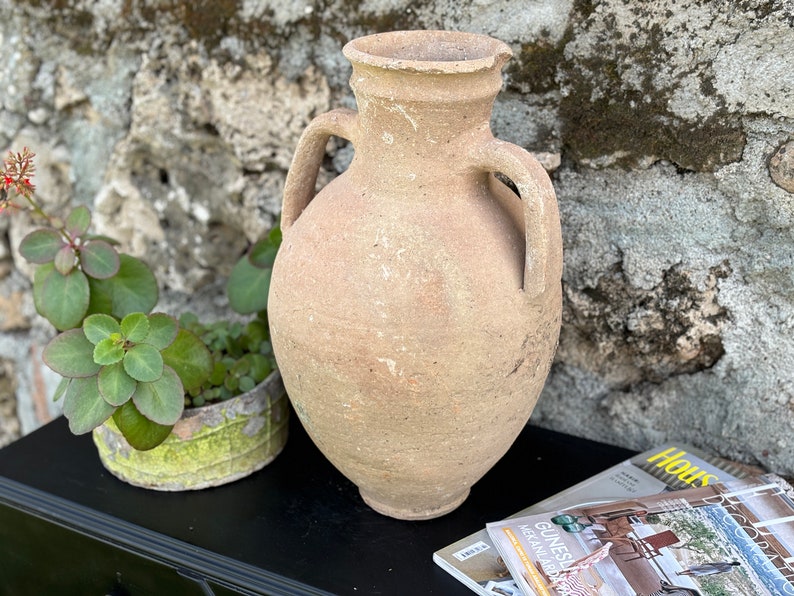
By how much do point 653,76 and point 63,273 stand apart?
3.08 ft

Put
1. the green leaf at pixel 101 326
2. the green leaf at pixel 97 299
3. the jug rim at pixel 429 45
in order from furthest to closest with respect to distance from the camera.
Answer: the green leaf at pixel 97 299 < the green leaf at pixel 101 326 < the jug rim at pixel 429 45

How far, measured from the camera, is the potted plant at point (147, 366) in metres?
1.15

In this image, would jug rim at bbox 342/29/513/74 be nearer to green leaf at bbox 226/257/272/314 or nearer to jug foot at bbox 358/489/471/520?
green leaf at bbox 226/257/272/314

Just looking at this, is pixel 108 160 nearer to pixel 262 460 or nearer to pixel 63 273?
pixel 63 273

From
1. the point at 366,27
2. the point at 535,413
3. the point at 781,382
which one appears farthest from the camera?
the point at 535,413

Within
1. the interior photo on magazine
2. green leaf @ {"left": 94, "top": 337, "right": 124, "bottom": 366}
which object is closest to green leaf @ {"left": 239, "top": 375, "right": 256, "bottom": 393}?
green leaf @ {"left": 94, "top": 337, "right": 124, "bottom": 366}

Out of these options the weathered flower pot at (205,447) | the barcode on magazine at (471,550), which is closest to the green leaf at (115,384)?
the weathered flower pot at (205,447)

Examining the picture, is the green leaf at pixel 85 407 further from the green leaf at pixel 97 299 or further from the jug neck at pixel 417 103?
the jug neck at pixel 417 103

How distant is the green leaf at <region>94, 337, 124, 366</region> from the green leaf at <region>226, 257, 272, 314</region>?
0.25m

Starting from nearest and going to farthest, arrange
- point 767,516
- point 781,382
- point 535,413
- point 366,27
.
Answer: point 767,516 < point 781,382 < point 366,27 < point 535,413

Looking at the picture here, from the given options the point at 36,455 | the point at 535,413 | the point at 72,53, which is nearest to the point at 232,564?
the point at 36,455

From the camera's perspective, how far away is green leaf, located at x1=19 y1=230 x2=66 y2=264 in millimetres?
1252

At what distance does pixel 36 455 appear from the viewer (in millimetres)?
1374

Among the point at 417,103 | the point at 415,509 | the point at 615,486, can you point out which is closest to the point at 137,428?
the point at 415,509
